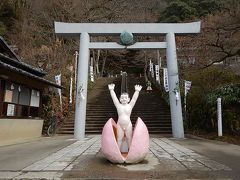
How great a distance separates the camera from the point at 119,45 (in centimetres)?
1517

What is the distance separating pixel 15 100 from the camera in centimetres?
1420

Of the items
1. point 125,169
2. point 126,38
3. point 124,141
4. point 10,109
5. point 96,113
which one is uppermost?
point 126,38

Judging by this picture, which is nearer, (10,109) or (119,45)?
(10,109)

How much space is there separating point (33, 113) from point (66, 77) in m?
8.11

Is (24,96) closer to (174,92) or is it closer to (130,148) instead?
(174,92)

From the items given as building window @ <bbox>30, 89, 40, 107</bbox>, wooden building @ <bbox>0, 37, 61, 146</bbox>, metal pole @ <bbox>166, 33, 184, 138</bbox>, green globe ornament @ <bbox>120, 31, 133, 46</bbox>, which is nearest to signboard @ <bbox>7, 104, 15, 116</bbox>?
wooden building @ <bbox>0, 37, 61, 146</bbox>

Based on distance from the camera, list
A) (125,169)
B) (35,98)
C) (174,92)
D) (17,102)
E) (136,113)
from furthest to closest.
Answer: (136,113) < (35,98) < (174,92) < (17,102) < (125,169)

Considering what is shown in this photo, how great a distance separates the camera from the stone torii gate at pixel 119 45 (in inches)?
582

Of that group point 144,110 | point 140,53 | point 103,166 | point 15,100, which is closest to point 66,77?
point 144,110

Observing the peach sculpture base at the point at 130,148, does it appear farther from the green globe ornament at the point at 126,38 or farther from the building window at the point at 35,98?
the building window at the point at 35,98

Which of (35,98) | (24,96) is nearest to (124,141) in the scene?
(24,96)

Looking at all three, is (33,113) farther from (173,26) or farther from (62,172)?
(62,172)

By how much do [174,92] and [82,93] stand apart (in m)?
4.37

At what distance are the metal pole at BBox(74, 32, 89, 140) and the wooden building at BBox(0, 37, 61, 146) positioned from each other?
2.04m
